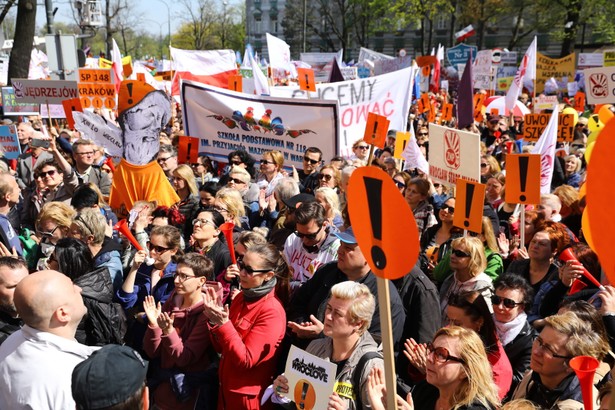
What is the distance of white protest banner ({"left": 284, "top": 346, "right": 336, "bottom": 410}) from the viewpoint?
9.54 ft

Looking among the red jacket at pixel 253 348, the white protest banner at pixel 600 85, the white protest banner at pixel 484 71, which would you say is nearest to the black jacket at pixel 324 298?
the red jacket at pixel 253 348

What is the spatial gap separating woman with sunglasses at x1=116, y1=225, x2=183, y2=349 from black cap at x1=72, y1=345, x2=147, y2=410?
6.84 feet

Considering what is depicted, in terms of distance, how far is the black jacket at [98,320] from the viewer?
12.4ft

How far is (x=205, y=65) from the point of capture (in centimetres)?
1412

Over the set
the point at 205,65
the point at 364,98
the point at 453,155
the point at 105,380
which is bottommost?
the point at 105,380

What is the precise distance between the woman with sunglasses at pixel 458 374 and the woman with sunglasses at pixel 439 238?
225 cm

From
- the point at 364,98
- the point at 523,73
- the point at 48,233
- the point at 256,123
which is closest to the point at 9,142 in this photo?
the point at 256,123

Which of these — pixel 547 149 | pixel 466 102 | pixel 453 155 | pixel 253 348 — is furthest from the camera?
pixel 466 102

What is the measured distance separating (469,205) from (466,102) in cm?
558

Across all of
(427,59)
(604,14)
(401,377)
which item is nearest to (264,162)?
(401,377)

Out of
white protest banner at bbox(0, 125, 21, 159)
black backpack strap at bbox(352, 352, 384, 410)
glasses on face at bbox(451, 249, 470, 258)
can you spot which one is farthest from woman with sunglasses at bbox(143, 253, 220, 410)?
white protest banner at bbox(0, 125, 21, 159)

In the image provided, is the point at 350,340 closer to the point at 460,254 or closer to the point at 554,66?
the point at 460,254

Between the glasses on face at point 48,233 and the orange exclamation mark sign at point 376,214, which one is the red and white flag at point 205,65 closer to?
the glasses on face at point 48,233

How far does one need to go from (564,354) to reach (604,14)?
42.7 m
